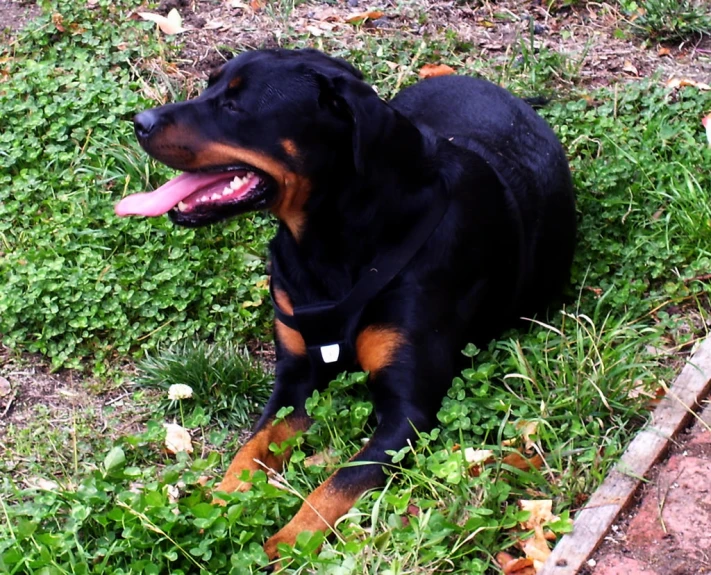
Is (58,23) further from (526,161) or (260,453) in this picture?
(260,453)

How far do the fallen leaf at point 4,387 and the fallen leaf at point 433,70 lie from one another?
2802 millimetres

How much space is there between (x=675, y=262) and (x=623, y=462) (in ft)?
4.26

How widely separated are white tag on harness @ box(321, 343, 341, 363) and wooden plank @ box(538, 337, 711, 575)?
3.42 feet

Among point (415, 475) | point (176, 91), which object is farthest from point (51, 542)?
point (176, 91)

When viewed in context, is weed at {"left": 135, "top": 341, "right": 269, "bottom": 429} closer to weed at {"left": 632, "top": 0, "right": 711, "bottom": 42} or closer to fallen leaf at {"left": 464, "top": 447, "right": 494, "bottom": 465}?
fallen leaf at {"left": 464, "top": 447, "right": 494, "bottom": 465}

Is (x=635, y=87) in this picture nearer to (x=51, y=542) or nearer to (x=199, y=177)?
(x=199, y=177)

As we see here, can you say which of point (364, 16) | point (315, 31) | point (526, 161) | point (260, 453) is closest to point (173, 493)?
point (260, 453)

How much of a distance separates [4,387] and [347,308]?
159 centimetres

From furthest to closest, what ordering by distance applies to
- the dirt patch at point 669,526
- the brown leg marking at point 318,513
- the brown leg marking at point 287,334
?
1. the brown leg marking at point 287,334
2. the brown leg marking at point 318,513
3. the dirt patch at point 669,526

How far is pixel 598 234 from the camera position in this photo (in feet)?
14.2

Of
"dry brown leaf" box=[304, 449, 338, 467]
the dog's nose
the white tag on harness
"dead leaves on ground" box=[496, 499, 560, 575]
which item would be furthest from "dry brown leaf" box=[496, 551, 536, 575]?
the dog's nose

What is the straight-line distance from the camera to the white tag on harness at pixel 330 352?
3.46 meters

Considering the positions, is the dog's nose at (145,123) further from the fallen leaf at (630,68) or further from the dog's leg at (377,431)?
the fallen leaf at (630,68)

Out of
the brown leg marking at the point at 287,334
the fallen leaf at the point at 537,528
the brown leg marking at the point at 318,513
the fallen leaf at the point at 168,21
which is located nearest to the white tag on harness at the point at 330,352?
the brown leg marking at the point at 287,334
